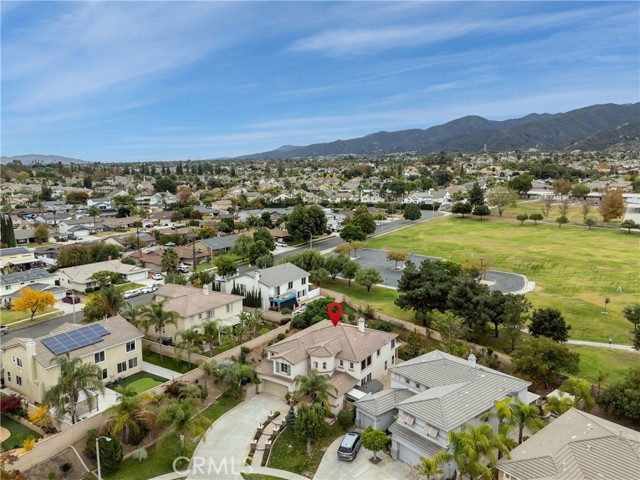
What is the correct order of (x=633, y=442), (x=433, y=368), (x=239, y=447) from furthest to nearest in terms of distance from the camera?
(x=433, y=368)
(x=239, y=447)
(x=633, y=442)

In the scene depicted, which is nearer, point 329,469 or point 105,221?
point 329,469

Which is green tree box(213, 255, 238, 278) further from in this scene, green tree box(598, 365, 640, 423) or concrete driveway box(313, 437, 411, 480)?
green tree box(598, 365, 640, 423)

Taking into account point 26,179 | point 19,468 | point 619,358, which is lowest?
point 619,358

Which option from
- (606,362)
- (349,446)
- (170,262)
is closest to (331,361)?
(349,446)

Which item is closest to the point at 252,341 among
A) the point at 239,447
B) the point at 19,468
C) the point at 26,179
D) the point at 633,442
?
the point at 239,447

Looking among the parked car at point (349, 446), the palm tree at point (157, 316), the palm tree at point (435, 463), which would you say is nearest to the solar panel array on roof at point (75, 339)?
the palm tree at point (157, 316)

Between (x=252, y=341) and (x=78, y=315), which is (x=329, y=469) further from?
(x=78, y=315)
